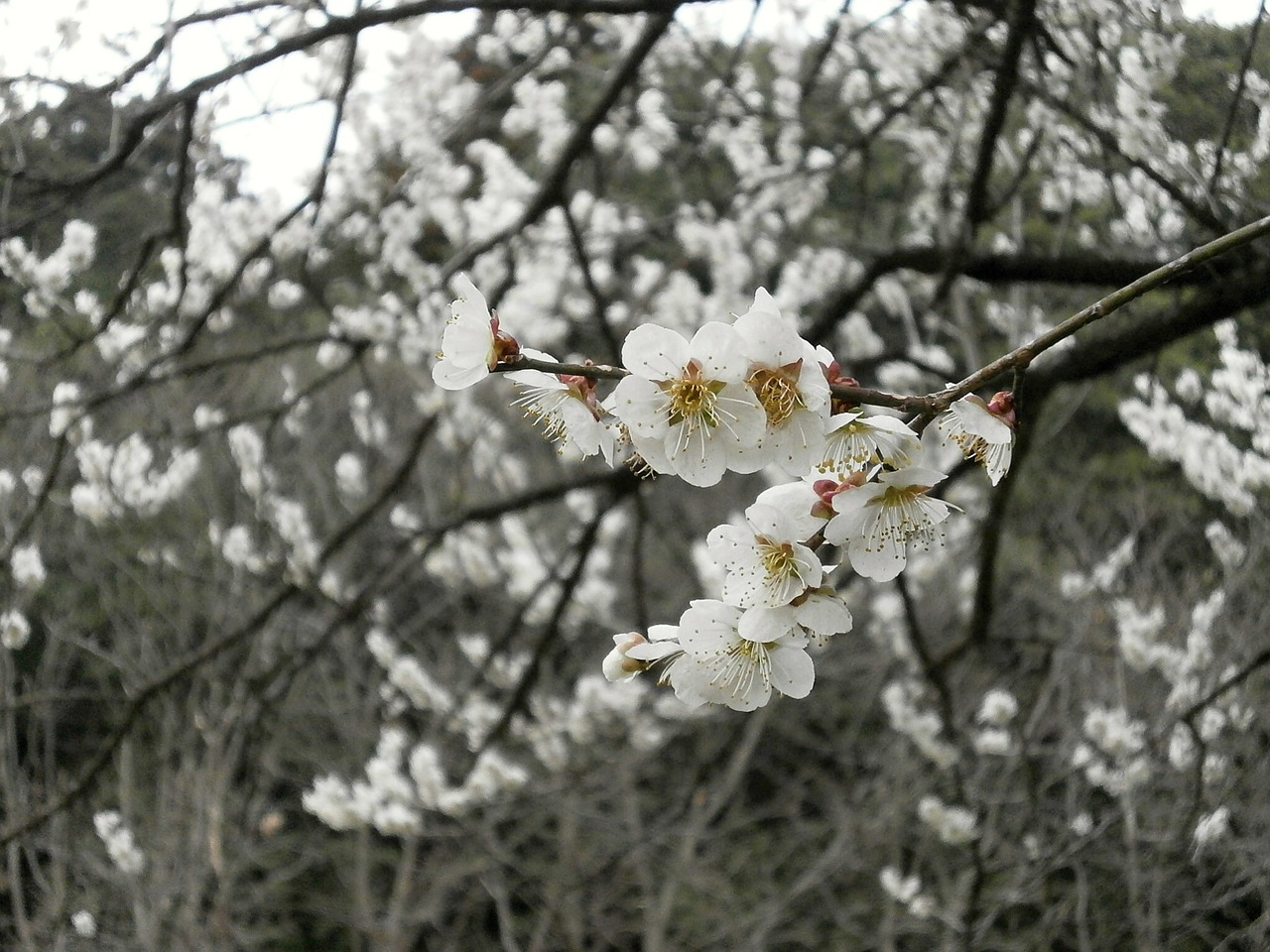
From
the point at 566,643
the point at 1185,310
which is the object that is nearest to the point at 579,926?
the point at 566,643

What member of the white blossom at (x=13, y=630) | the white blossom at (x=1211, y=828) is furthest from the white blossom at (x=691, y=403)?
the white blossom at (x=13, y=630)

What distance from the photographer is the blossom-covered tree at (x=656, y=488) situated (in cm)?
159

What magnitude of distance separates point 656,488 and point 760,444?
21.0ft

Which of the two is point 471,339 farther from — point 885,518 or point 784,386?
point 885,518

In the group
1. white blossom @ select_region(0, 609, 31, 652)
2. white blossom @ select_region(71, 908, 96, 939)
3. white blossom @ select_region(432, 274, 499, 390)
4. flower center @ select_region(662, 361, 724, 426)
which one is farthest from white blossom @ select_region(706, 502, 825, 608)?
white blossom @ select_region(71, 908, 96, 939)

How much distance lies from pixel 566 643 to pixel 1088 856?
11.9ft

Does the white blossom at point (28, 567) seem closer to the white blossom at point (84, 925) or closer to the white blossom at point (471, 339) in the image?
the white blossom at point (84, 925)

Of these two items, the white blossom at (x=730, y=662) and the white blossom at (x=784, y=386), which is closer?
the white blossom at (x=784, y=386)

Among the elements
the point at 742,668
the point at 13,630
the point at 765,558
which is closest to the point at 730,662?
the point at 742,668

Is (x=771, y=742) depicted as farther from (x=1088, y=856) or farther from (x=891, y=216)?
(x=891, y=216)

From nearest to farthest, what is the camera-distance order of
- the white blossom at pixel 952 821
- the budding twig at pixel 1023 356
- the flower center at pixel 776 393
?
the budding twig at pixel 1023 356, the flower center at pixel 776 393, the white blossom at pixel 952 821

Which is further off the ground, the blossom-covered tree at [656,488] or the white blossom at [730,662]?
the white blossom at [730,662]

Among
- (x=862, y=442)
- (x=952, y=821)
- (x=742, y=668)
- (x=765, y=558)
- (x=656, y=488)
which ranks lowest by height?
(x=656, y=488)

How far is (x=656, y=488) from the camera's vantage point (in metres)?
7.36
